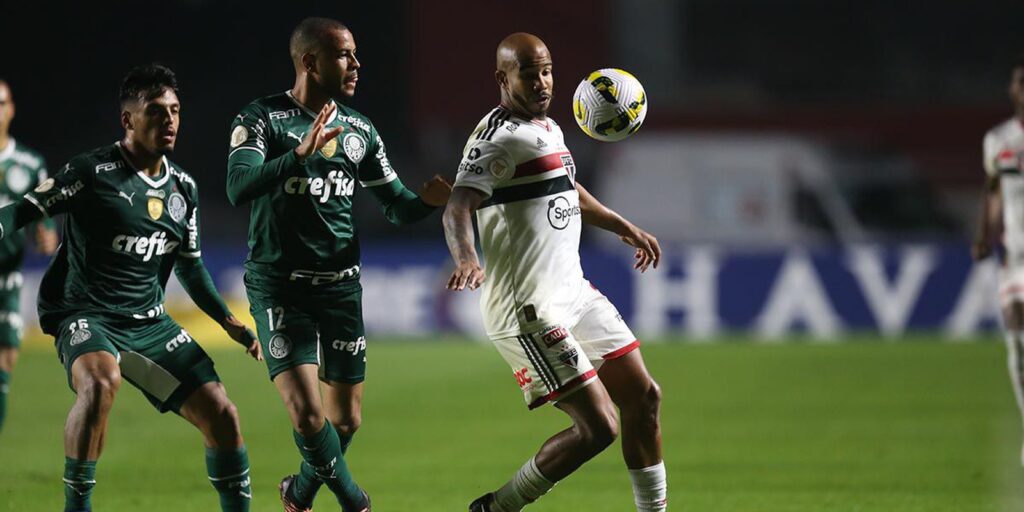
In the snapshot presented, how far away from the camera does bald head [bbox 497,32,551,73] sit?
6.00 m

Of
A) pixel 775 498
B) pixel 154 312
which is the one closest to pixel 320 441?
pixel 154 312

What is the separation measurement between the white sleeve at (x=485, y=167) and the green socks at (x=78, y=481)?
1884mm

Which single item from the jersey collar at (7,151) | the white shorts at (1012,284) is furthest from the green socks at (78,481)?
the white shorts at (1012,284)

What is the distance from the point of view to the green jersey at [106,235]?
19.8 feet

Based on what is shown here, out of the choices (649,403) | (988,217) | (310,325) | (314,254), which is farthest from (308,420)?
(988,217)

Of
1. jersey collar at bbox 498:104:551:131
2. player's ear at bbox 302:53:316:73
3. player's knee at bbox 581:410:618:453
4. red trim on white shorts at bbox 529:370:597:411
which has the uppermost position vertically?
player's ear at bbox 302:53:316:73

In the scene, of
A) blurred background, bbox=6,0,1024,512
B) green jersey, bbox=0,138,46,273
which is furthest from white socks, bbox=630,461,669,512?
green jersey, bbox=0,138,46,273

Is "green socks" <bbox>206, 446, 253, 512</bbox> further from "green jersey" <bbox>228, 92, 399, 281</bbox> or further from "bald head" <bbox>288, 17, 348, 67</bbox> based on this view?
"bald head" <bbox>288, 17, 348, 67</bbox>

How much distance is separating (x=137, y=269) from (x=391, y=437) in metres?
4.76

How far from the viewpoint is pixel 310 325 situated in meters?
6.39

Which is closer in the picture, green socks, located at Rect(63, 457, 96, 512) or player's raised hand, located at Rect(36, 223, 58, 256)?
green socks, located at Rect(63, 457, 96, 512)

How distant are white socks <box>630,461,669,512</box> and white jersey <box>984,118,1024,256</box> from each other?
391 cm

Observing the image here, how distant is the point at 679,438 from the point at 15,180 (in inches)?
195

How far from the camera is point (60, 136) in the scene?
29.8 m
